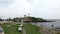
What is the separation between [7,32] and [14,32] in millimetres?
1325

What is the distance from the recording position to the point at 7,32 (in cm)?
3125

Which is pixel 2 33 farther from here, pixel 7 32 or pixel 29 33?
pixel 29 33

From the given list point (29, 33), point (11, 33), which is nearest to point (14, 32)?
point (11, 33)

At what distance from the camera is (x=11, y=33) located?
3039 cm

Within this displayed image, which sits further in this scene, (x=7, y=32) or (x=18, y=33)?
(x=7, y=32)

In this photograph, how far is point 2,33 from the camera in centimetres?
2956

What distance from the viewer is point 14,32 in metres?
30.7

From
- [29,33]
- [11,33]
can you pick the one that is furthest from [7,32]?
[29,33]

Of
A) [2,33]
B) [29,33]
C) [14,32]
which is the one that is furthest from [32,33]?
[2,33]

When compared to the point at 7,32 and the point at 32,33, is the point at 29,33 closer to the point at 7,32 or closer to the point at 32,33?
the point at 32,33

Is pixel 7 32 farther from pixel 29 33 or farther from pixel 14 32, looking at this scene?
pixel 29 33

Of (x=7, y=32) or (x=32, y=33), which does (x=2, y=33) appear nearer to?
(x=7, y=32)

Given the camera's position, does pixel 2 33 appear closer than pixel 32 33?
Yes

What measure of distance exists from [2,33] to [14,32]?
6.79 feet
